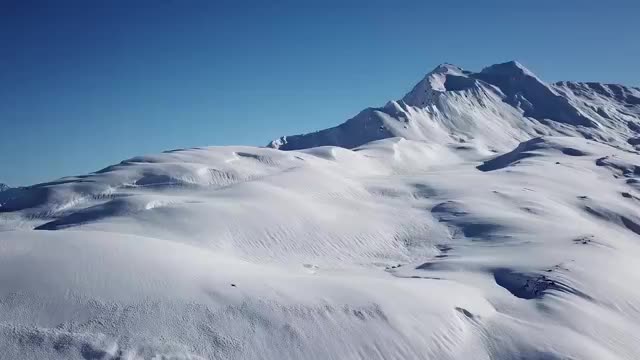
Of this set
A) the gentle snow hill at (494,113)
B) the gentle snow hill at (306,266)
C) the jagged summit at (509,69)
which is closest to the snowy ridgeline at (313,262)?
the gentle snow hill at (306,266)

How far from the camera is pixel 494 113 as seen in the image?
4961 inches

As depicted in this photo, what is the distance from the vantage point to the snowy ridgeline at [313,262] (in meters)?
12.7

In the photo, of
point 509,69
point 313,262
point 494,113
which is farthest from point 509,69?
point 313,262

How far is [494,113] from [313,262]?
4429 inches

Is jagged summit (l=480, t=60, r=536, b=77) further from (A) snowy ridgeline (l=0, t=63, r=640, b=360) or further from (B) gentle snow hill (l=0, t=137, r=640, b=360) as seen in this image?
(B) gentle snow hill (l=0, t=137, r=640, b=360)

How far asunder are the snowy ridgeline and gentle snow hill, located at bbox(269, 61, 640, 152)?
52.4 metres

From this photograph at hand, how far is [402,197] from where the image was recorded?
37.0 m

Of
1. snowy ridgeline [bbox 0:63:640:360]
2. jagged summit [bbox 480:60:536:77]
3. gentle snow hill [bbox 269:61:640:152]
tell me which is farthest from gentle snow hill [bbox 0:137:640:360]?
jagged summit [bbox 480:60:536:77]

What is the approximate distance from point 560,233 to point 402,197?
11393 millimetres

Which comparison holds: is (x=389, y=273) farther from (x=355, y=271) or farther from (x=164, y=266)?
(x=164, y=266)

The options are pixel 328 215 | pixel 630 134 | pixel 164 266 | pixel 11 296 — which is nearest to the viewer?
pixel 11 296

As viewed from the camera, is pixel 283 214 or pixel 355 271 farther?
pixel 283 214

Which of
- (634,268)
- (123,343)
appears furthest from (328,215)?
(123,343)

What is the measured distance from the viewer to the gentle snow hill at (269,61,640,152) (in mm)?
103938
